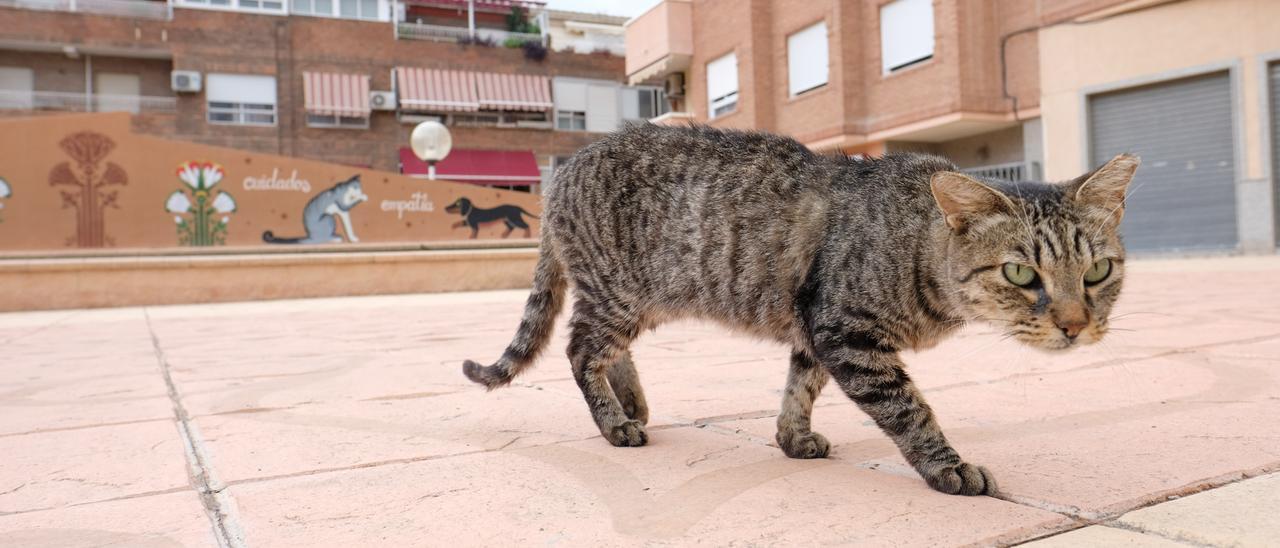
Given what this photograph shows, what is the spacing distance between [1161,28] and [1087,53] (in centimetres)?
115

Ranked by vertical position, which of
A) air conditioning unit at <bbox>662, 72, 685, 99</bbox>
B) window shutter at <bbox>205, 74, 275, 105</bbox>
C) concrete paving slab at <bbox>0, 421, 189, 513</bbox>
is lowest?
concrete paving slab at <bbox>0, 421, 189, 513</bbox>

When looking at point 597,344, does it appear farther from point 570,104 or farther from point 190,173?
point 570,104

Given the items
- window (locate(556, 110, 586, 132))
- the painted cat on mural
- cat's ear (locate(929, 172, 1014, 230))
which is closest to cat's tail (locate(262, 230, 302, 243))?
the painted cat on mural

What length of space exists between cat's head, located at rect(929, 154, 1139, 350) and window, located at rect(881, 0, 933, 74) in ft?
50.1

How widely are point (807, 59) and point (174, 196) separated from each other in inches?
500

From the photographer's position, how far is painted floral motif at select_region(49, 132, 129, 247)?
1296 cm

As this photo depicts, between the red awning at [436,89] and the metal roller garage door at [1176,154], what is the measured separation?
19981mm

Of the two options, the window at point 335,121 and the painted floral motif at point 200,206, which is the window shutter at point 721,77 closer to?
the painted floral motif at point 200,206

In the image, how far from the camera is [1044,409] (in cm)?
276

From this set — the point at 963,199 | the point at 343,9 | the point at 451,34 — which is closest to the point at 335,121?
the point at 343,9

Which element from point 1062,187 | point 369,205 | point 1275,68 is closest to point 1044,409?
point 1062,187

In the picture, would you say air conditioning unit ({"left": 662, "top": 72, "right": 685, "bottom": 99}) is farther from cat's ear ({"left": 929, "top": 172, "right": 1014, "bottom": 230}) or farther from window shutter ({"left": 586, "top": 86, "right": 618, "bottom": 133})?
cat's ear ({"left": 929, "top": 172, "right": 1014, "bottom": 230})

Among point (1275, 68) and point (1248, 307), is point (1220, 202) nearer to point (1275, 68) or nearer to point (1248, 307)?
point (1275, 68)

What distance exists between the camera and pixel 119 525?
179 cm
